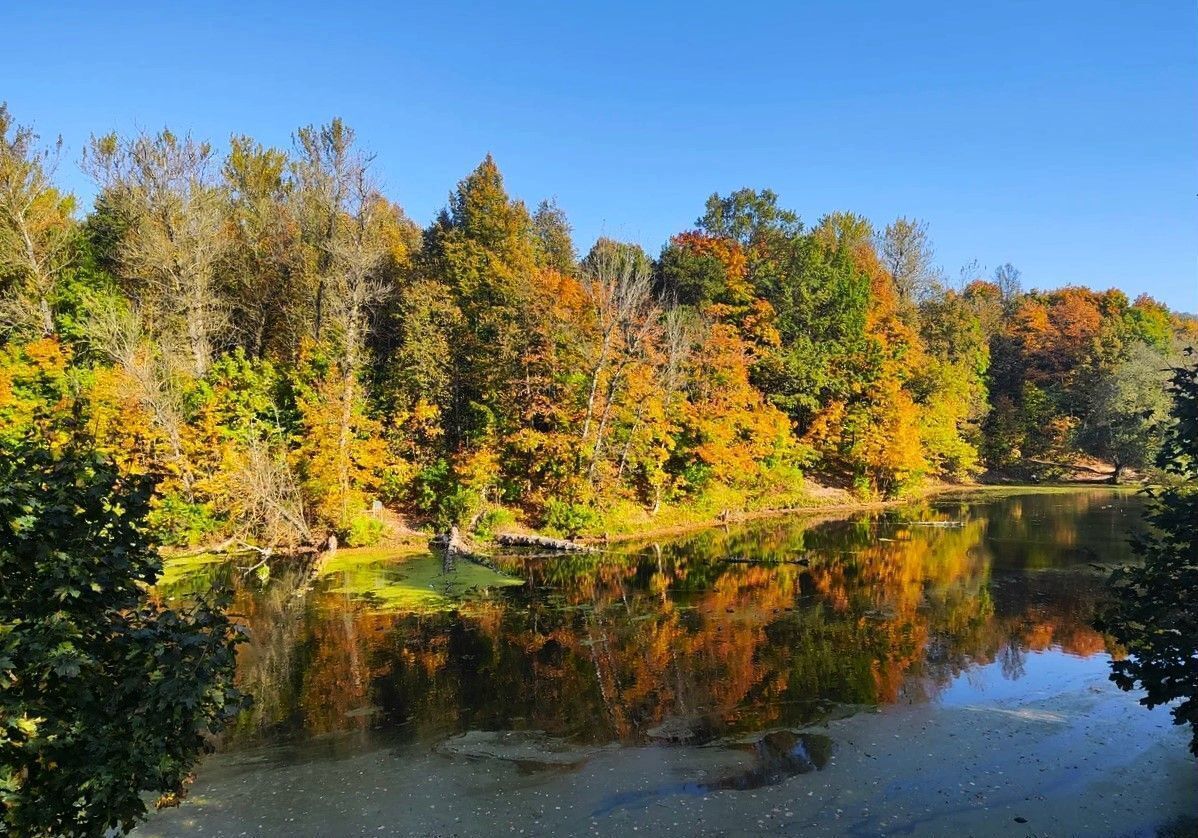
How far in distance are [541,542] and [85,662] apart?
23.5m

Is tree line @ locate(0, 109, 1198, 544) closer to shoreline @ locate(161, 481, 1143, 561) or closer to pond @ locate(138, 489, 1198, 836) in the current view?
shoreline @ locate(161, 481, 1143, 561)

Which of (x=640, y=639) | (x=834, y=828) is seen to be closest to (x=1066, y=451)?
(x=640, y=639)

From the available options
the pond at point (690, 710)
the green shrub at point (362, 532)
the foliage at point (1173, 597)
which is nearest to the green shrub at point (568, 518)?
the green shrub at point (362, 532)

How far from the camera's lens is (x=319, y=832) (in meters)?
Answer: 8.37

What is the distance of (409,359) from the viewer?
31531 millimetres

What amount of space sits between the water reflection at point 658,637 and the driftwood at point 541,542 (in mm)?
1210

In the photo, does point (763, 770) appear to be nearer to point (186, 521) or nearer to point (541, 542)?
point (541, 542)

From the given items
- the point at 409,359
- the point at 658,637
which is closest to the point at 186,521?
the point at 409,359

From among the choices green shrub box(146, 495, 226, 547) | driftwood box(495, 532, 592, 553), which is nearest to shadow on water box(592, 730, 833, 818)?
driftwood box(495, 532, 592, 553)

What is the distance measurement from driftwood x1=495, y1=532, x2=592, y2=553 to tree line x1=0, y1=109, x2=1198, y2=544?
91 cm

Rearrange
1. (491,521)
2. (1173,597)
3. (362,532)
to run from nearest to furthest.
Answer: (1173,597) < (362,532) < (491,521)

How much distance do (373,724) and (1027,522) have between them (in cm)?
3118

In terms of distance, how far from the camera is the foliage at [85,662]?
5.29 m

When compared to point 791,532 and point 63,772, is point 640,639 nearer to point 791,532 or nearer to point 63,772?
point 63,772
